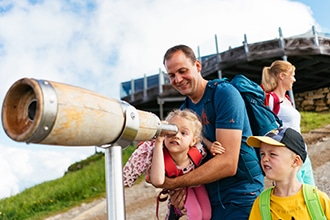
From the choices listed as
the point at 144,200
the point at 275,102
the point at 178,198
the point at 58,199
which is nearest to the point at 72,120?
the point at 178,198

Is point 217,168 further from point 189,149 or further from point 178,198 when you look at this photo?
point 178,198

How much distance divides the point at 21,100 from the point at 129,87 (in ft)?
73.7

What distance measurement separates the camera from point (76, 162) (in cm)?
1845

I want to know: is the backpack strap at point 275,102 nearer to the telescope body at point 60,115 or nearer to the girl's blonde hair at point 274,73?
the girl's blonde hair at point 274,73

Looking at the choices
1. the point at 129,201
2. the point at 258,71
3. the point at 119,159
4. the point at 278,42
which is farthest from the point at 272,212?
the point at 258,71

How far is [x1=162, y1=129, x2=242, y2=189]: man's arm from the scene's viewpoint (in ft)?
6.26

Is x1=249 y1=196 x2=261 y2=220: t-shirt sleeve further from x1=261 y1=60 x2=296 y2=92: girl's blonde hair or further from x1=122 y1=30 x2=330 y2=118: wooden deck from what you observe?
x1=122 y1=30 x2=330 y2=118: wooden deck

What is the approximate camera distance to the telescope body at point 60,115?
85 cm

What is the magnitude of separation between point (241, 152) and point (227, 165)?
0.19m

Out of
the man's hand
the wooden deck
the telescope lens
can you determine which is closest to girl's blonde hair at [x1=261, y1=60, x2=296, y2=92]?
the man's hand

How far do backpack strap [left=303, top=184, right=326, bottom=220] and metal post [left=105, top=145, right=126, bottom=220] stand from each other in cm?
137

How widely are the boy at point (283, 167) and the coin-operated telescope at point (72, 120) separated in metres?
1.19

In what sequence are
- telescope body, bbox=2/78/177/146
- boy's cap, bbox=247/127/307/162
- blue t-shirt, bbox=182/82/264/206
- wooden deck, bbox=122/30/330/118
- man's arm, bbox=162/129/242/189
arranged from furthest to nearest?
wooden deck, bbox=122/30/330/118 → boy's cap, bbox=247/127/307/162 → blue t-shirt, bbox=182/82/264/206 → man's arm, bbox=162/129/242/189 → telescope body, bbox=2/78/177/146

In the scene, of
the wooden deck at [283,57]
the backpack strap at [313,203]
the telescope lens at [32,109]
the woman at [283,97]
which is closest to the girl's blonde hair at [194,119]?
the backpack strap at [313,203]
